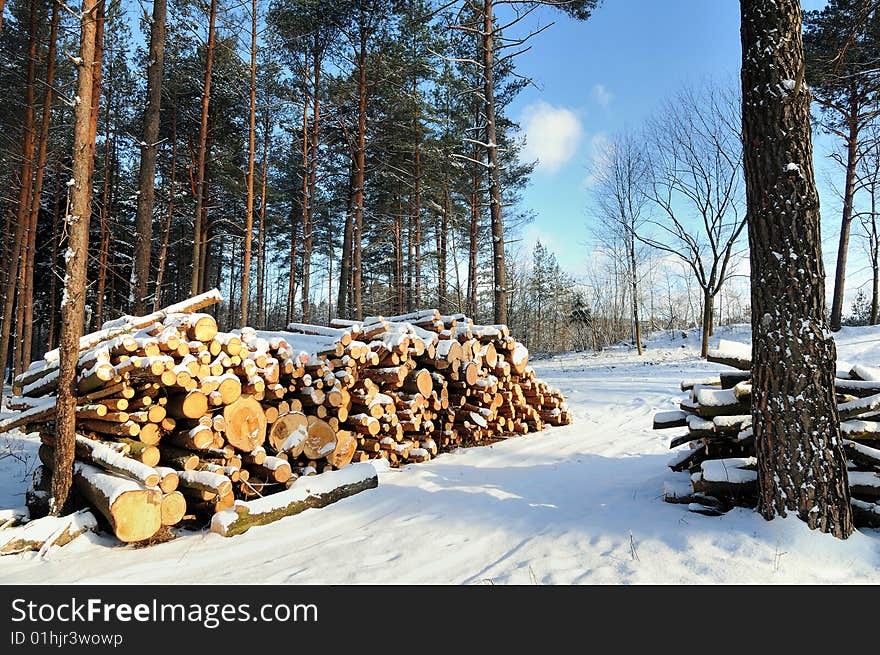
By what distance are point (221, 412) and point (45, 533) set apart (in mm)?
1554

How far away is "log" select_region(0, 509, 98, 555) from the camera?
354cm

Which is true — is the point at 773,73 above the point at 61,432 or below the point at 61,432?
above

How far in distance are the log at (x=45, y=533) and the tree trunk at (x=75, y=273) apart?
332mm

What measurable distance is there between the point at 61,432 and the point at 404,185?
49.7 feet

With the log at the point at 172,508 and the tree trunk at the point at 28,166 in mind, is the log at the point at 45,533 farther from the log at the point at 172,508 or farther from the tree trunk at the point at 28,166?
the tree trunk at the point at 28,166

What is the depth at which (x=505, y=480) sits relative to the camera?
198 inches

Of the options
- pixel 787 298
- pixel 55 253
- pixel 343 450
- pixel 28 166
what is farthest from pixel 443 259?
pixel 787 298

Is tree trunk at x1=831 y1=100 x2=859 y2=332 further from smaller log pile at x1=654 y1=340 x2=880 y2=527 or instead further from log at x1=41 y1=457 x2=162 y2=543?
log at x1=41 y1=457 x2=162 y2=543

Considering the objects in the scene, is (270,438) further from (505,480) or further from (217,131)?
(217,131)

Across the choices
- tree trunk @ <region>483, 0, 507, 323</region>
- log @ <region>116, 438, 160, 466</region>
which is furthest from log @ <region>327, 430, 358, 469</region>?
tree trunk @ <region>483, 0, 507, 323</region>


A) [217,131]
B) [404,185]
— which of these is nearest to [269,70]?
[217,131]

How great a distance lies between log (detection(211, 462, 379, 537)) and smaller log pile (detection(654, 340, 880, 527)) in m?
2.83

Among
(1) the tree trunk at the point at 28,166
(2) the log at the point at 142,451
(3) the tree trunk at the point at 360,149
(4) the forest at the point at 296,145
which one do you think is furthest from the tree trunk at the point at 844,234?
(1) the tree trunk at the point at 28,166

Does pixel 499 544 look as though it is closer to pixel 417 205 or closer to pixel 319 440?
pixel 319 440
